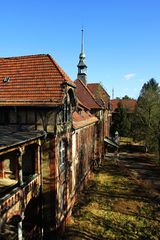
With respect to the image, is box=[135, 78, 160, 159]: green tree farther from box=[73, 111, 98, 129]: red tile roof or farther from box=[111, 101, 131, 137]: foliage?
box=[73, 111, 98, 129]: red tile roof

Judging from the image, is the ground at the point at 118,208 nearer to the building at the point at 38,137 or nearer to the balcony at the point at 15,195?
the building at the point at 38,137

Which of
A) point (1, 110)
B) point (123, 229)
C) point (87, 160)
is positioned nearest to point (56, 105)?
point (1, 110)

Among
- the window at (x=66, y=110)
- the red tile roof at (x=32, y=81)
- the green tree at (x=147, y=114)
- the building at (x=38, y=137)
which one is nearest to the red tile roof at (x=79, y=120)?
the window at (x=66, y=110)

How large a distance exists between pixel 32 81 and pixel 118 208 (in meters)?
12.8

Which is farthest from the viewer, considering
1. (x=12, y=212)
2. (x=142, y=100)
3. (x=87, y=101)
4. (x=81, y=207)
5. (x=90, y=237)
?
(x=142, y=100)

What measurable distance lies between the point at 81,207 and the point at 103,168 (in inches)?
505

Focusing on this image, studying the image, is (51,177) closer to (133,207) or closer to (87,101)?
(133,207)

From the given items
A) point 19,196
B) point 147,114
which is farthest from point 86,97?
point 19,196

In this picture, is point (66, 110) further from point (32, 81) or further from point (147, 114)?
point (147, 114)

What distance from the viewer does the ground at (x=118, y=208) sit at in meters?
15.5

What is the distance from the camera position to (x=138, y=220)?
1731 centimetres

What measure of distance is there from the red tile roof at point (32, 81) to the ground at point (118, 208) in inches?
367

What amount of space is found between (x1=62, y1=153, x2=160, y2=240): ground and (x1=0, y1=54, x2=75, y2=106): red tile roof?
9.33 meters

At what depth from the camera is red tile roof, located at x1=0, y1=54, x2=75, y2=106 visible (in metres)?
13.2
